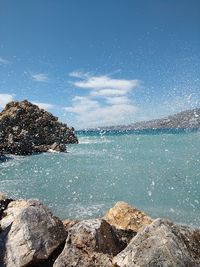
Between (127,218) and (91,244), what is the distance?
3.97 meters

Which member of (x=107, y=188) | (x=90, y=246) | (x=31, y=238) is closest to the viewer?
(x=90, y=246)

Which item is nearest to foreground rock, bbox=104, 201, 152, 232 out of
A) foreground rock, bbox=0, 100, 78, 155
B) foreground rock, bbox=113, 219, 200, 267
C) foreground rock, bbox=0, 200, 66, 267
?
foreground rock, bbox=0, 200, 66, 267

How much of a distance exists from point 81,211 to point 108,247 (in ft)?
37.0

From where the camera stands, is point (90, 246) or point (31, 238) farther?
point (31, 238)

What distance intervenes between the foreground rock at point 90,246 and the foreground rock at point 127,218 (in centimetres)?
213

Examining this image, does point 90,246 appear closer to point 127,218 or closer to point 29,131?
point 127,218

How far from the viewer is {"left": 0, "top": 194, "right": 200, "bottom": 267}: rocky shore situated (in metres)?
8.80

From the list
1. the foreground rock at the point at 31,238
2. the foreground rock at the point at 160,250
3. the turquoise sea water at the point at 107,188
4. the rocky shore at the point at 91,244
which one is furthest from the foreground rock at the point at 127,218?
the turquoise sea water at the point at 107,188

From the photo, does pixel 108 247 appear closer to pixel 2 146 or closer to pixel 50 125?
pixel 2 146

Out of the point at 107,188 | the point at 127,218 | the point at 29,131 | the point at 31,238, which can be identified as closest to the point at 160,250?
the point at 31,238

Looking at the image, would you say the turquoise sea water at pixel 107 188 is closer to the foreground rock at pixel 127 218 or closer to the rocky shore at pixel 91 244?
the foreground rock at pixel 127 218

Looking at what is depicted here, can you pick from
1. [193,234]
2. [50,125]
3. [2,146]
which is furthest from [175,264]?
[50,125]

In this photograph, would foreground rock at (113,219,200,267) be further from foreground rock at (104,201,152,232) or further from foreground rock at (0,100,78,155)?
foreground rock at (0,100,78,155)

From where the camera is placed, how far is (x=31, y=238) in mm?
10516
